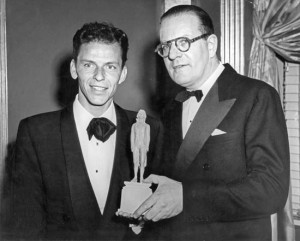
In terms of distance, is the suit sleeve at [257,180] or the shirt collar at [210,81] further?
the shirt collar at [210,81]

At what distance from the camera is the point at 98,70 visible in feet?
7.50

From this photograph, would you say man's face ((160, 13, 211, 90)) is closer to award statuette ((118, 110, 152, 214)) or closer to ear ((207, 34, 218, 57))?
ear ((207, 34, 218, 57))

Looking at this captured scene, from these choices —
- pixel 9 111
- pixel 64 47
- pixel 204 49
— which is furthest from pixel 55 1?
pixel 204 49

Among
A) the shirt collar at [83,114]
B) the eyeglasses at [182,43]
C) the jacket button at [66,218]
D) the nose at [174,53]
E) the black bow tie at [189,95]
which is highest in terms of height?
the eyeglasses at [182,43]

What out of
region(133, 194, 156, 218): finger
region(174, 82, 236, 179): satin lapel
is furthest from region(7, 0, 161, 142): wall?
region(133, 194, 156, 218): finger

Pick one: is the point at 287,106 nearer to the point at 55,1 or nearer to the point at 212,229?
the point at 212,229

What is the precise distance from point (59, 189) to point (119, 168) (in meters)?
0.35

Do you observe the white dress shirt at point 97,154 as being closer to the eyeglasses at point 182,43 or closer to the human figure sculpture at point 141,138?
the human figure sculpture at point 141,138

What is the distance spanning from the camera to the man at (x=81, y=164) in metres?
2.26

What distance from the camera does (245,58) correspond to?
351cm

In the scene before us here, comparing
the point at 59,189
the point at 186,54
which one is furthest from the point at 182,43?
the point at 59,189

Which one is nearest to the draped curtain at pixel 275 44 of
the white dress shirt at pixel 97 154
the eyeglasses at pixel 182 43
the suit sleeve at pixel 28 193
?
the eyeglasses at pixel 182 43

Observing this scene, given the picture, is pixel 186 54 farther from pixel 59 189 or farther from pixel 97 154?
pixel 59 189

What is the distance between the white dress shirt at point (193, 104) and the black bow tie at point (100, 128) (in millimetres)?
426
